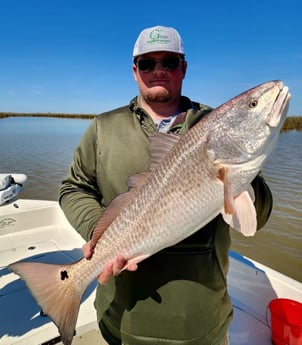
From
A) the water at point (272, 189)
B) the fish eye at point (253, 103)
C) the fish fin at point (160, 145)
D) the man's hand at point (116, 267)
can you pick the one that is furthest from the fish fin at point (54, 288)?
the water at point (272, 189)

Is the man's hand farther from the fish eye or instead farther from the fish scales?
the fish eye

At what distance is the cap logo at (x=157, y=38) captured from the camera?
247 centimetres

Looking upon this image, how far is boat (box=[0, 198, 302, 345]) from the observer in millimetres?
3633

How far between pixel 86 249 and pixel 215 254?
36.0 inches

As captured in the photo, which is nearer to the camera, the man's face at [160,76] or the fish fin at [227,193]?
the fish fin at [227,193]

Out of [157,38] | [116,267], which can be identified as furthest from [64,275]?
[157,38]

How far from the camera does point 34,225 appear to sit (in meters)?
6.48

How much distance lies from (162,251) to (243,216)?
626 millimetres

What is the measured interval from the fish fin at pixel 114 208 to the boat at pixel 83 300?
197 cm

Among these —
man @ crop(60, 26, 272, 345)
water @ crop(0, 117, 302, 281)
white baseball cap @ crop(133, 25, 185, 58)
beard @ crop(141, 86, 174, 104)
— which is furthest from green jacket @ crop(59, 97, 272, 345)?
water @ crop(0, 117, 302, 281)

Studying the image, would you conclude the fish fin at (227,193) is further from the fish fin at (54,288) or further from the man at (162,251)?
the fish fin at (54,288)

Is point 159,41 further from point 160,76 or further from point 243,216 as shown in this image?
point 243,216

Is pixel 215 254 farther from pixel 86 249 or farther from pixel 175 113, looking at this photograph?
pixel 175 113

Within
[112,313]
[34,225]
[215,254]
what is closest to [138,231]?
[215,254]
